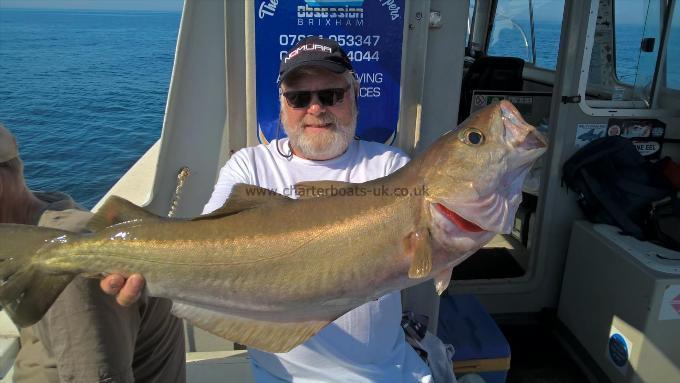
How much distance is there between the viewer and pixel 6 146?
2.13 m

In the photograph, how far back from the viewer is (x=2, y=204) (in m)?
2.19

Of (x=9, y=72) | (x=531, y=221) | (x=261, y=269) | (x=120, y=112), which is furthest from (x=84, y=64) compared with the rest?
(x=261, y=269)

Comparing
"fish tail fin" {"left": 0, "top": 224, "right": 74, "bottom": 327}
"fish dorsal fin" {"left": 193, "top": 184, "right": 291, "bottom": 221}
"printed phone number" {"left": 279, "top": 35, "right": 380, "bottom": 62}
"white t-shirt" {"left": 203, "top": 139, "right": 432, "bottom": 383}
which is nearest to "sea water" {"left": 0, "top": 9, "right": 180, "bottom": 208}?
"printed phone number" {"left": 279, "top": 35, "right": 380, "bottom": 62}

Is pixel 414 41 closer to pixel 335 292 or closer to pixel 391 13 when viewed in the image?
pixel 391 13

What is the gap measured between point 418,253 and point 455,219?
0.20 meters

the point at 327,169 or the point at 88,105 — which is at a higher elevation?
the point at 327,169

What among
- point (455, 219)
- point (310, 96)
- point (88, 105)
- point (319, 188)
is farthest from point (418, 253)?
point (88, 105)

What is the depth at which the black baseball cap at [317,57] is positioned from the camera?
2.67 metres

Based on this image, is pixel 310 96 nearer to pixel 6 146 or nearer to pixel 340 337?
pixel 340 337

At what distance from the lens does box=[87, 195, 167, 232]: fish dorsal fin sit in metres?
2.00

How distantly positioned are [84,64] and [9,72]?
3467mm

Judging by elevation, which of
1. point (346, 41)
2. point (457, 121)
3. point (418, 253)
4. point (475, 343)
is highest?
point (346, 41)

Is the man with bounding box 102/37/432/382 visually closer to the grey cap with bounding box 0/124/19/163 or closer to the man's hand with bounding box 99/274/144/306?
the man's hand with bounding box 99/274/144/306

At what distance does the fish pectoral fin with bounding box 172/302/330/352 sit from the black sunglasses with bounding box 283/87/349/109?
4.18 ft
